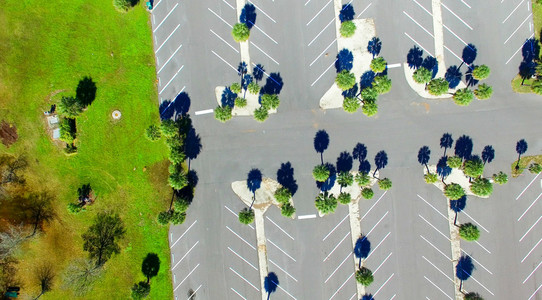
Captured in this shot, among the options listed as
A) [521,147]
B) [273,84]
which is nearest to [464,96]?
[521,147]

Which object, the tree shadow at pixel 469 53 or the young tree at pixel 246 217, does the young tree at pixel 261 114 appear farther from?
the tree shadow at pixel 469 53

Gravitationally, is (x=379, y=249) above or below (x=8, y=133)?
above

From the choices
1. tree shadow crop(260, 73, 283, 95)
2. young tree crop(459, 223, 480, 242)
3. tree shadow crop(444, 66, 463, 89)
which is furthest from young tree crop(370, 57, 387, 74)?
young tree crop(459, 223, 480, 242)

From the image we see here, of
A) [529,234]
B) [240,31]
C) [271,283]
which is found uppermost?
[529,234]

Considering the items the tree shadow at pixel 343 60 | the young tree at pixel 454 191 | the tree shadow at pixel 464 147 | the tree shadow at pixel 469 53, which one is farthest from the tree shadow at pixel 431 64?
the young tree at pixel 454 191

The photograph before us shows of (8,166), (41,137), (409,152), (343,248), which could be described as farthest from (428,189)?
(8,166)

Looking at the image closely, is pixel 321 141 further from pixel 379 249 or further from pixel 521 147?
pixel 521 147

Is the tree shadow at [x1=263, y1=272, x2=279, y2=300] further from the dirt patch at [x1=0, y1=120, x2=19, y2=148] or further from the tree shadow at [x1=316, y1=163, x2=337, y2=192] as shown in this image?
the dirt patch at [x1=0, y1=120, x2=19, y2=148]
